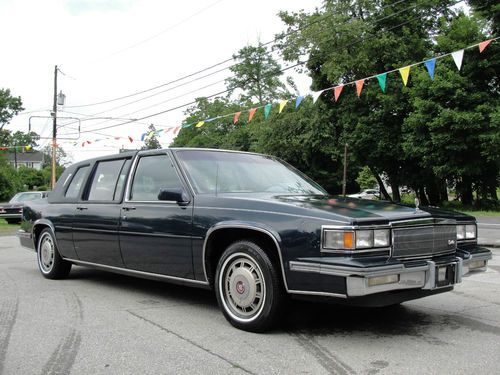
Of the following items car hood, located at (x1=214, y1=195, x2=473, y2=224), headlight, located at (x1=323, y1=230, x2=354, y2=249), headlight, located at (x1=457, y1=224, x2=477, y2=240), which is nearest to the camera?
headlight, located at (x1=323, y1=230, x2=354, y2=249)

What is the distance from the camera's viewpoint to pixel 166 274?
16.9 ft

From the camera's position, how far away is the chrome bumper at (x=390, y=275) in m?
3.72

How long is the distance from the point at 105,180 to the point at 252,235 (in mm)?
2594

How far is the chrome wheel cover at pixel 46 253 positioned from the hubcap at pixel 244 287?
353 cm

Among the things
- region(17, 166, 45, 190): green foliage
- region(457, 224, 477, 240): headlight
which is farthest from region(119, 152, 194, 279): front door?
region(17, 166, 45, 190): green foliage

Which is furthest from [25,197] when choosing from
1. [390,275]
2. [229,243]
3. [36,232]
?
[390,275]

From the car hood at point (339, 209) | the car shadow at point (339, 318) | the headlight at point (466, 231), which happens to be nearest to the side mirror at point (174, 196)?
the car hood at point (339, 209)

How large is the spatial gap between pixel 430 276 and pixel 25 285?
5.12 m

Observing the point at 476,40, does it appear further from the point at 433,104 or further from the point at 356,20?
the point at 356,20

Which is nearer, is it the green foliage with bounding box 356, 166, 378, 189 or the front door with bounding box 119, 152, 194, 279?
the front door with bounding box 119, 152, 194, 279

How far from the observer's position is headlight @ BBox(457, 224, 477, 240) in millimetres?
4782

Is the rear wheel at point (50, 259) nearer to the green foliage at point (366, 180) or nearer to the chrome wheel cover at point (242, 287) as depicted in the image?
the chrome wheel cover at point (242, 287)

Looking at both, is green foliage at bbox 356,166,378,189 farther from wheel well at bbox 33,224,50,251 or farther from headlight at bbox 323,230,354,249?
headlight at bbox 323,230,354,249

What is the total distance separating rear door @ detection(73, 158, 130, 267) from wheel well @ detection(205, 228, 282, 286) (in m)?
1.42
